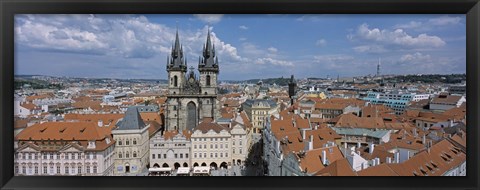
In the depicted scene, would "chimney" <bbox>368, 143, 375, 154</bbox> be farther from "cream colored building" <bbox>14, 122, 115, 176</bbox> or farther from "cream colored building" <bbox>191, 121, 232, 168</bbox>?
"cream colored building" <bbox>191, 121, 232, 168</bbox>

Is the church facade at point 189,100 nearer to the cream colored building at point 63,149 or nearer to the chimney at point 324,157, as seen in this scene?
the cream colored building at point 63,149

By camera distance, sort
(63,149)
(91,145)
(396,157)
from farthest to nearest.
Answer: (91,145) → (63,149) → (396,157)

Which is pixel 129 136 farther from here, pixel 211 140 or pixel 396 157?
pixel 396 157

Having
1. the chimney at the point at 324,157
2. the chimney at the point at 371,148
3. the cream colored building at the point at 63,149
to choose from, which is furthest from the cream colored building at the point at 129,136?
the chimney at the point at 371,148

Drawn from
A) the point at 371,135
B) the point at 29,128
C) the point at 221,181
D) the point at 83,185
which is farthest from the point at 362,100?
the point at 29,128

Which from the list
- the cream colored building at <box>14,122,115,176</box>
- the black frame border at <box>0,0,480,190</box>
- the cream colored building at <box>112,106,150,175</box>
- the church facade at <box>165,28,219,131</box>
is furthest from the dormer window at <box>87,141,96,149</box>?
the church facade at <box>165,28,219,131</box>

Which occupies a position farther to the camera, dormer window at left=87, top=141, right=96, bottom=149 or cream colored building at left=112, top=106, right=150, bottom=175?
cream colored building at left=112, top=106, right=150, bottom=175

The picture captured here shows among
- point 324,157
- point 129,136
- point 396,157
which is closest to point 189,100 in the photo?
point 129,136
